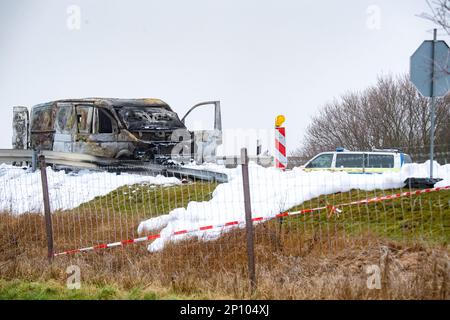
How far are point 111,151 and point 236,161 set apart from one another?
416cm

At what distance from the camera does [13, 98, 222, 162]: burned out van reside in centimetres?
1859

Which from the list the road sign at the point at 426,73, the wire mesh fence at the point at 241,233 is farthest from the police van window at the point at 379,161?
the road sign at the point at 426,73

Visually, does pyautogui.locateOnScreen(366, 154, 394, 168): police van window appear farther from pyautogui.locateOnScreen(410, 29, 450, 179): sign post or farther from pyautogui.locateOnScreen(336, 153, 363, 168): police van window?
pyautogui.locateOnScreen(410, 29, 450, 179): sign post

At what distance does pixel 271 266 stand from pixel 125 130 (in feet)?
35.6

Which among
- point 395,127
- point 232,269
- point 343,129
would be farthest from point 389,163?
point 343,129

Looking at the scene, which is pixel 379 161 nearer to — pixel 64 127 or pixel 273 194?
pixel 273 194

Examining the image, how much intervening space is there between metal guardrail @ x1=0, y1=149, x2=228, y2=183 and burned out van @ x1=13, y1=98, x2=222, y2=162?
0.26 meters

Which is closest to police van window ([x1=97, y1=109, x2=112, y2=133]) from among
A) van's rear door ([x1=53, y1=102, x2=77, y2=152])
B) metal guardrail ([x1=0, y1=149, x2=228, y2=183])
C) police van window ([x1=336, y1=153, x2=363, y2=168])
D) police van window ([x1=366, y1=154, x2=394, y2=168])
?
metal guardrail ([x1=0, y1=149, x2=228, y2=183])

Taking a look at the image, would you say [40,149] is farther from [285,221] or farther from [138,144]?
[285,221]

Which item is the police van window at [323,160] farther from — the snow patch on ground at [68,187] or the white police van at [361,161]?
the snow patch on ground at [68,187]

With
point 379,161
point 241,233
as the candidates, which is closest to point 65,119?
point 379,161

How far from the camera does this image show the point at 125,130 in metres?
18.5

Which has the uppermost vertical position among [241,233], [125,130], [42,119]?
→ [42,119]
